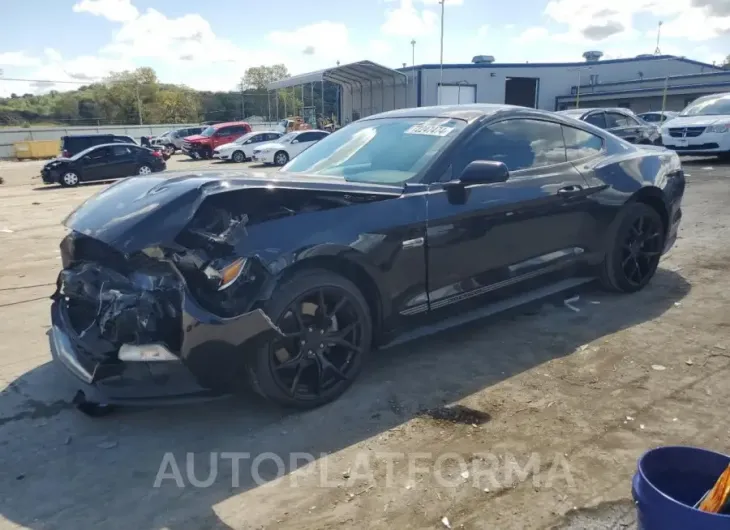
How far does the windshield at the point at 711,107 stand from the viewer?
15.3 meters

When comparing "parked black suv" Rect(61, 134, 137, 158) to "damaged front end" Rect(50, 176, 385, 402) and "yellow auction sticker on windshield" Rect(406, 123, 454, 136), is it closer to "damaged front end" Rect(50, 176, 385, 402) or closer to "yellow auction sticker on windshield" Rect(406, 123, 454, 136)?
"yellow auction sticker on windshield" Rect(406, 123, 454, 136)

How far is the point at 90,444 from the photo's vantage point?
3.15m

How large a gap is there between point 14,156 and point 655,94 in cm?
4135

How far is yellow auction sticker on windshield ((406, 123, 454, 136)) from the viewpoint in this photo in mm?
4114

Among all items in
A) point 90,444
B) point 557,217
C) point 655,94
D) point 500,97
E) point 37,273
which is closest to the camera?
point 90,444

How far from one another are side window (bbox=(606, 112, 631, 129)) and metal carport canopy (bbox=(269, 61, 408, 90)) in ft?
61.5

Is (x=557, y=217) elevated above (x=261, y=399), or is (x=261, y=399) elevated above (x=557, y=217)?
(x=557, y=217)

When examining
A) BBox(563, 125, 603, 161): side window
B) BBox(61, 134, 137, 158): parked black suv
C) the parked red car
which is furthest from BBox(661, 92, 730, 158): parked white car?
the parked red car

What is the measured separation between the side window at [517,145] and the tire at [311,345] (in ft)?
3.99

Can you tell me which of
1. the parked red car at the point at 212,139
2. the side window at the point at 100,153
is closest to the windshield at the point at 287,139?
the parked red car at the point at 212,139

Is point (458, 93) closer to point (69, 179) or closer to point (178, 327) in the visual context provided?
point (69, 179)

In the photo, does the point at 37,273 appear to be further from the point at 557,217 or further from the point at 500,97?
the point at 500,97

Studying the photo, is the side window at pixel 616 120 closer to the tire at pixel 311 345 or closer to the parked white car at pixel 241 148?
the tire at pixel 311 345

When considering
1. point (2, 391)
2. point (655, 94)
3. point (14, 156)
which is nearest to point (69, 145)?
point (14, 156)
